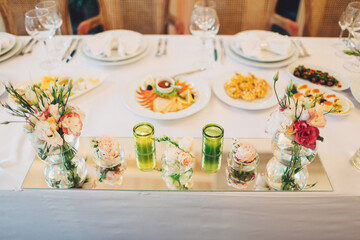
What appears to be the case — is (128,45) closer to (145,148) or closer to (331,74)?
(145,148)

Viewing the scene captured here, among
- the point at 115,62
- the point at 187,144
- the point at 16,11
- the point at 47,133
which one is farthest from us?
the point at 16,11

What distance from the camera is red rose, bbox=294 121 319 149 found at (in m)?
0.78

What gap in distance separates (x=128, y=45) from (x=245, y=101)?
0.66m

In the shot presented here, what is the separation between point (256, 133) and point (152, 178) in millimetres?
395

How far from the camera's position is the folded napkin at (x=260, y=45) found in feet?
4.76

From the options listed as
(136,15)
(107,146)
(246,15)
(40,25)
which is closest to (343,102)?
(107,146)

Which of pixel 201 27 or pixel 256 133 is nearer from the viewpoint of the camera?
pixel 256 133

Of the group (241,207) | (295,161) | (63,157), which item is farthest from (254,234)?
(63,157)

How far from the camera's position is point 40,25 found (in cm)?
131

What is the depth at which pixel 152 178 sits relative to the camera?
94 cm

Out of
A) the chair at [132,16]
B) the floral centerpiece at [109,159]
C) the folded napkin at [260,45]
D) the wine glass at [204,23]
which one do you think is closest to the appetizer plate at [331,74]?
the folded napkin at [260,45]

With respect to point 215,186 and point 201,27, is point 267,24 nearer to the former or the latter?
point 201,27

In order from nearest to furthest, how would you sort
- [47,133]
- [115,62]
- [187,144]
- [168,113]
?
[47,133]
[187,144]
[168,113]
[115,62]

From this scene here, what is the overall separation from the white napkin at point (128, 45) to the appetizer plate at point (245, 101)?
0.47 m
